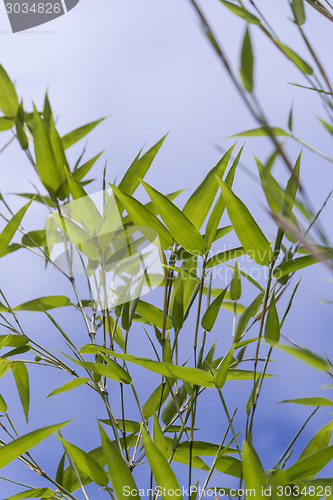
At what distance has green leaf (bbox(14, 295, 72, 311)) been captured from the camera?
133 cm

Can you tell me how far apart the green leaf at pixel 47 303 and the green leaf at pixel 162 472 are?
0.72 m

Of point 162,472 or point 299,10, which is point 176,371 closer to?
point 162,472

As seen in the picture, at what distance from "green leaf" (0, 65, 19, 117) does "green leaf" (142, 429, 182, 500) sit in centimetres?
89

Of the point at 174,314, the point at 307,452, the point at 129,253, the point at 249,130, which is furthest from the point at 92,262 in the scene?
the point at 307,452

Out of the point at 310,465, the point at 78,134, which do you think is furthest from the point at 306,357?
the point at 78,134

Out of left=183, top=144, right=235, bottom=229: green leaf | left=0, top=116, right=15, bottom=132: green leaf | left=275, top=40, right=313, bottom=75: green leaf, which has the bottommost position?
left=183, top=144, right=235, bottom=229: green leaf

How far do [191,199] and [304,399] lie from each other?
0.39 meters

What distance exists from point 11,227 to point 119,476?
608 millimetres

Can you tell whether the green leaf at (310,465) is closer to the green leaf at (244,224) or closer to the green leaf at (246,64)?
the green leaf at (244,224)

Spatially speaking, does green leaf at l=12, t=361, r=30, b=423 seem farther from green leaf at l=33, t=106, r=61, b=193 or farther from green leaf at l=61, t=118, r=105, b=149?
green leaf at l=61, t=118, r=105, b=149

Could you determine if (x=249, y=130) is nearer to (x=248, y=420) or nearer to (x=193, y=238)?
(x=193, y=238)

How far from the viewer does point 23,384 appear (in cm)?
127
